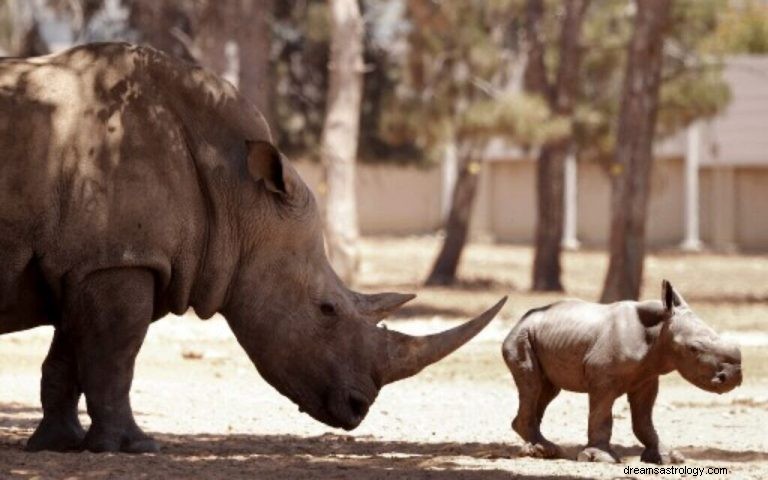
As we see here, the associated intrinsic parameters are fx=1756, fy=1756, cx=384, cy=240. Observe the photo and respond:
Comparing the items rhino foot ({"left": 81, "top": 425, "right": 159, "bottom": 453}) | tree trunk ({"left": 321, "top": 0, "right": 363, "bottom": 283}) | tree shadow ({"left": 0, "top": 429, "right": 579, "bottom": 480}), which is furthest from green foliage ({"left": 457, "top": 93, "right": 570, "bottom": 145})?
rhino foot ({"left": 81, "top": 425, "right": 159, "bottom": 453})

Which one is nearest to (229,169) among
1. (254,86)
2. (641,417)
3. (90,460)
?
(90,460)

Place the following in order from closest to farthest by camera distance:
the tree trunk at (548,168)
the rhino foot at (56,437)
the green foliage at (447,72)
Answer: the rhino foot at (56,437) < the green foliage at (447,72) < the tree trunk at (548,168)

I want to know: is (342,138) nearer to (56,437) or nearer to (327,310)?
(327,310)

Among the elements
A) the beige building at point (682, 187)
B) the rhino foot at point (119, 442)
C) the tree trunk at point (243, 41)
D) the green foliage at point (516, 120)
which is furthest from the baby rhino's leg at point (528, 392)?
the beige building at point (682, 187)

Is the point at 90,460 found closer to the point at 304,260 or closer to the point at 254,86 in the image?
the point at 304,260

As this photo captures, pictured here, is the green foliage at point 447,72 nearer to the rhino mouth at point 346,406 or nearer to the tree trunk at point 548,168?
the tree trunk at point 548,168

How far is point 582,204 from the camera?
152 ft

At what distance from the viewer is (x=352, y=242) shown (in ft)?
73.9

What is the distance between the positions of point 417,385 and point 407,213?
35959 mm

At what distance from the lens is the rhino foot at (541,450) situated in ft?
29.7

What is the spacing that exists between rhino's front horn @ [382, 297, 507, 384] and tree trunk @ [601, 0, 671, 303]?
39.0 ft

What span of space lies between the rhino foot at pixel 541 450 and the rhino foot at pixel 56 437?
231cm

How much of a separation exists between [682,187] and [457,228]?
17825 mm

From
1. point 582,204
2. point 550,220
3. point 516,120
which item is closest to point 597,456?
point 516,120
